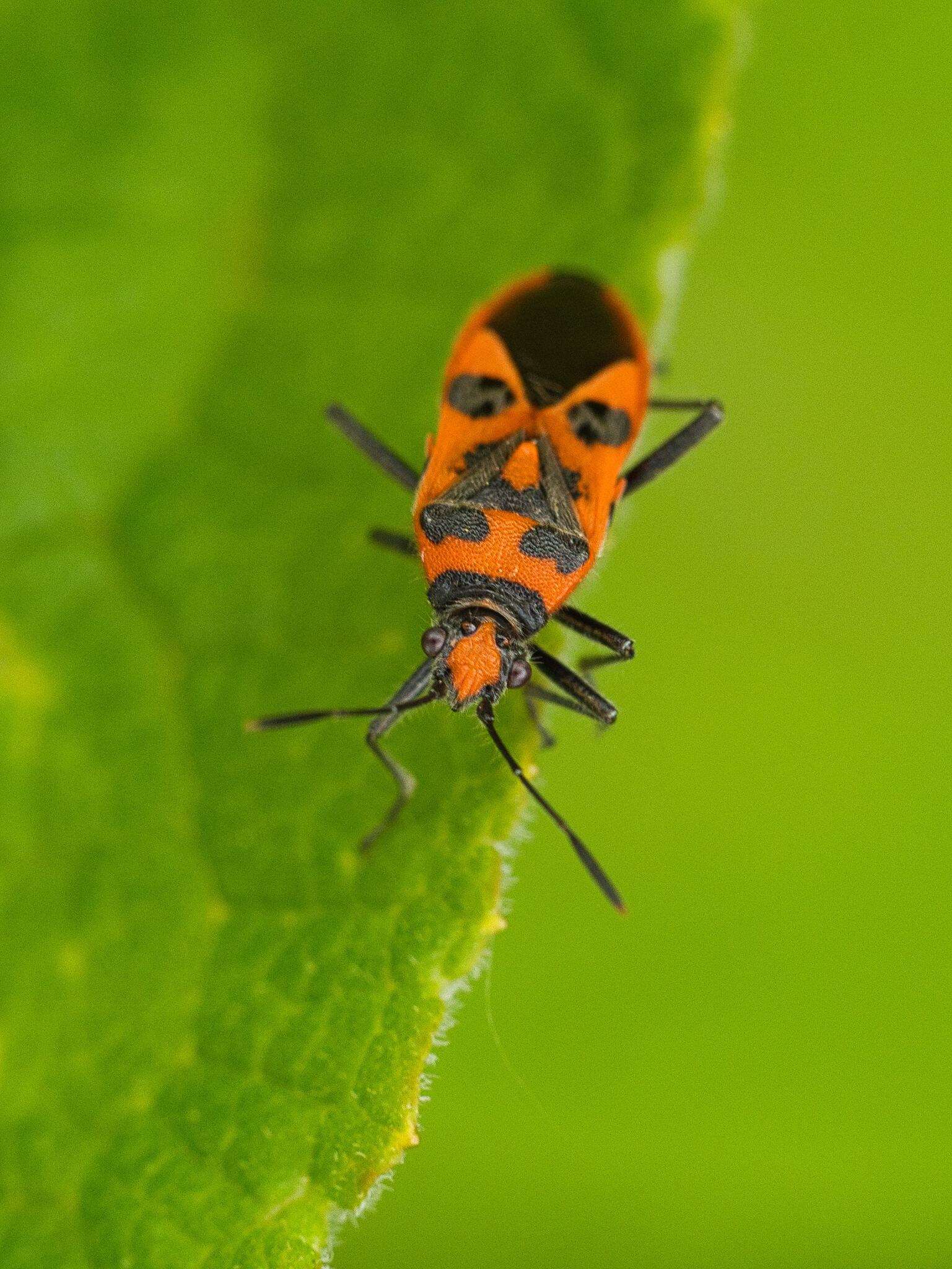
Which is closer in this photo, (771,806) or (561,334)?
(561,334)

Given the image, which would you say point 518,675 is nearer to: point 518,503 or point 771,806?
point 518,503

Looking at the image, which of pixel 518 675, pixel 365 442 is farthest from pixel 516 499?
pixel 518 675

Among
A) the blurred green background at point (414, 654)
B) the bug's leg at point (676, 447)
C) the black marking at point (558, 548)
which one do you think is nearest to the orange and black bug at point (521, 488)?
the black marking at point (558, 548)

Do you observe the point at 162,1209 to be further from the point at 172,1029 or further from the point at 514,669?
the point at 514,669

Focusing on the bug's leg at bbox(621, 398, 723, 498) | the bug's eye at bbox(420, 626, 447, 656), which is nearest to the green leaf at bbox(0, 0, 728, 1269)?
the bug's eye at bbox(420, 626, 447, 656)

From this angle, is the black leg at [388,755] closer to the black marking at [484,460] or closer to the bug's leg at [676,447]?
the black marking at [484,460]

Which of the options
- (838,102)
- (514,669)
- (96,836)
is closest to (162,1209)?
(96,836)

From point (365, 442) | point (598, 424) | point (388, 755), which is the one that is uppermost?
point (598, 424)
